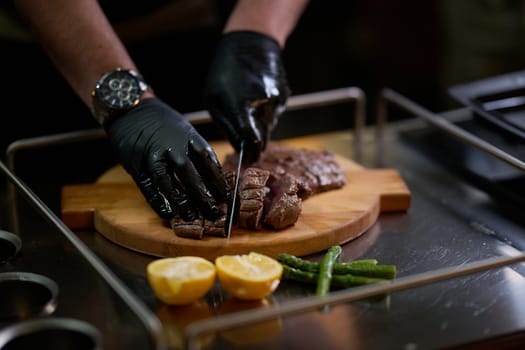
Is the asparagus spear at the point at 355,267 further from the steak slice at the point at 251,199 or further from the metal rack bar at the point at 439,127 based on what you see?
the metal rack bar at the point at 439,127

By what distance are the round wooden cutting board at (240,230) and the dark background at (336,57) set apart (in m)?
0.56

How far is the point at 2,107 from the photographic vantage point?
2873 millimetres

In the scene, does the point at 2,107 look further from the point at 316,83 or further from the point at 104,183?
the point at 316,83

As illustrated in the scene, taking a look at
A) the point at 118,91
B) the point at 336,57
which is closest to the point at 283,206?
the point at 118,91

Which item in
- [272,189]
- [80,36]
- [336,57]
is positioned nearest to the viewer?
[272,189]

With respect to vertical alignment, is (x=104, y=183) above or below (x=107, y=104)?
below

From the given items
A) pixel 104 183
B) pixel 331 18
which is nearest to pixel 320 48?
pixel 331 18

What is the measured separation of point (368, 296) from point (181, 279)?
38 centimetres

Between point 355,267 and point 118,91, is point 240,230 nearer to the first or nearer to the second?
point 355,267

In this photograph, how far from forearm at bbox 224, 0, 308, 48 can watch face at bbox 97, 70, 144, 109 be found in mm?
447

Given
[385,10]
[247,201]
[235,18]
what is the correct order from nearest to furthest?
[247,201], [235,18], [385,10]

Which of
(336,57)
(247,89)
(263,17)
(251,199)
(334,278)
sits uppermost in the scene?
(263,17)

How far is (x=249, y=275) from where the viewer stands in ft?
5.71

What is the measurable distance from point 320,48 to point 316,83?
10.5 inches
